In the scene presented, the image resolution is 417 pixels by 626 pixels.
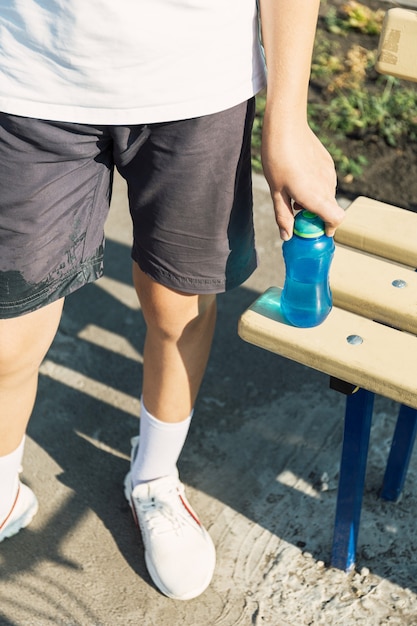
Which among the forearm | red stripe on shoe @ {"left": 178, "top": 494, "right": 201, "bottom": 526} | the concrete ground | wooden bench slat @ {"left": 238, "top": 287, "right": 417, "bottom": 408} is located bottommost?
the concrete ground

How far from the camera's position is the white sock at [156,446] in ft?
7.23

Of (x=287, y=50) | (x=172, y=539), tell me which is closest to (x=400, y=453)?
(x=172, y=539)

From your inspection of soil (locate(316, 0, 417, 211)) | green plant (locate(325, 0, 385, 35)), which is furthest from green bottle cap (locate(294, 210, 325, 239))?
green plant (locate(325, 0, 385, 35))

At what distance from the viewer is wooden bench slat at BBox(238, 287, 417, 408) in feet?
5.60

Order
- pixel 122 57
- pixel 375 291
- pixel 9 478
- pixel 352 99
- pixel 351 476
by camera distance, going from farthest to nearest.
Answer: pixel 352 99
pixel 9 478
pixel 351 476
pixel 375 291
pixel 122 57

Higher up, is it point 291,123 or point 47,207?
point 291,123

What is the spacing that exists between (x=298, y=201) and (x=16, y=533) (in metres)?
1.22

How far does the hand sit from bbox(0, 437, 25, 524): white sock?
35.6 inches

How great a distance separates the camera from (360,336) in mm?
1809

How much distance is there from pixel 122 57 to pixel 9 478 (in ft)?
3.68

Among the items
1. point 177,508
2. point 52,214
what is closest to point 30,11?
point 52,214

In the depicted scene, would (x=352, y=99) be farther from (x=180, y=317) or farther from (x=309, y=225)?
(x=309, y=225)

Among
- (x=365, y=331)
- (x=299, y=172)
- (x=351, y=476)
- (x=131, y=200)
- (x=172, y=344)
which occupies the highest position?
(x=299, y=172)

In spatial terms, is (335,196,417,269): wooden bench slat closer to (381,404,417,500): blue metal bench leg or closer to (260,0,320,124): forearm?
(381,404,417,500): blue metal bench leg
